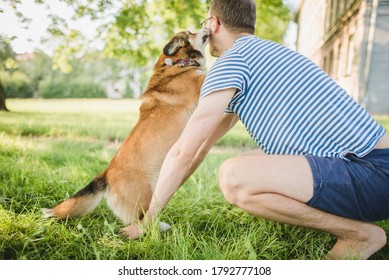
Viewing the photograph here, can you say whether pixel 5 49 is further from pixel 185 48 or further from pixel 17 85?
pixel 185 48

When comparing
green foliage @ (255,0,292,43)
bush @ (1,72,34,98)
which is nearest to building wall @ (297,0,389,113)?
green foliage @ (255,0,292,43)

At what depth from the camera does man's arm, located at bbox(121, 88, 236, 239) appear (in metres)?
1.53

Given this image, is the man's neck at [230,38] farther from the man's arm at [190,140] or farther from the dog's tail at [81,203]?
the dog's tail at [81,203]

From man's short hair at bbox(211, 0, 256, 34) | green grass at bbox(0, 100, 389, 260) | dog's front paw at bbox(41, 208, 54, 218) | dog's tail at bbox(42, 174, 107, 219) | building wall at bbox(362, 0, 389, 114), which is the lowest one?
green grass at bbox(0, 100, 389, 260)

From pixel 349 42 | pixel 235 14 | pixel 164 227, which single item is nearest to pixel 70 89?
pixel 164 227

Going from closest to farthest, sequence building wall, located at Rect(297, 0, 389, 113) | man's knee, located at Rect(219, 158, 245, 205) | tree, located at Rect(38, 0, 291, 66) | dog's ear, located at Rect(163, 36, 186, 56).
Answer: man's knee, located at Rect(219, 158, 245, 205) → dog's ear, located at Rect(163, 36, 186, 56) → tree, located at Rect(38, 0, 291, 66) → building wall, located at Rect(297, 0, 389, 113)

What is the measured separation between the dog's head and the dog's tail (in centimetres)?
115

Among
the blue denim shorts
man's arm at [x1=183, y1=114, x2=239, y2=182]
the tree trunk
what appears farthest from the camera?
the tree trunk

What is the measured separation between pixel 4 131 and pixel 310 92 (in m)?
2.88

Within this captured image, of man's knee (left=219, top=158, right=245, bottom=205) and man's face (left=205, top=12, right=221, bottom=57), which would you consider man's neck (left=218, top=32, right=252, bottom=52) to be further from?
man's knee (left=219, top=158, right=245, bottom=205)

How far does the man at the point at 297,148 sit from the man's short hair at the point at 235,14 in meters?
0.15

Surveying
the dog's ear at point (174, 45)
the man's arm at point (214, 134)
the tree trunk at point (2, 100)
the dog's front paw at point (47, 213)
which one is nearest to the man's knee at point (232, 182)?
the man's arm at point (214, 134)
